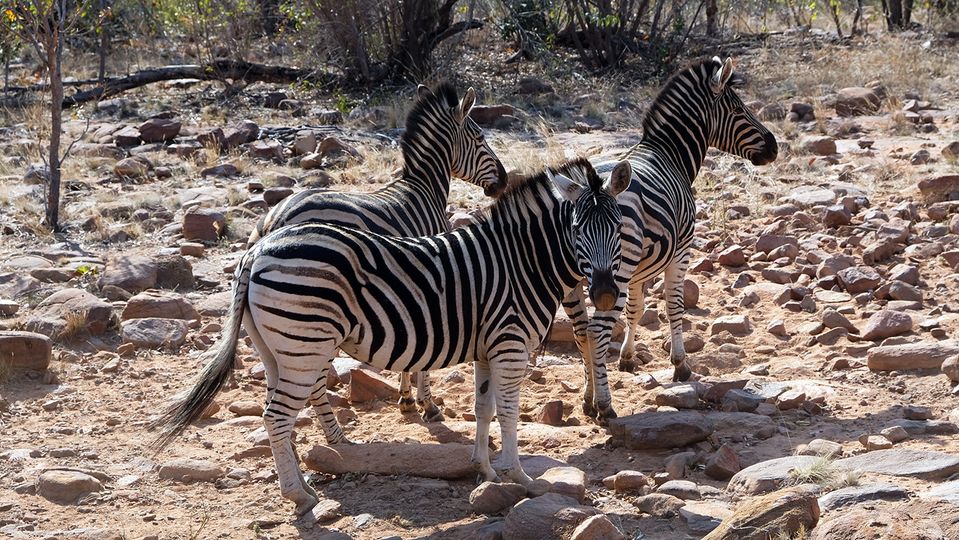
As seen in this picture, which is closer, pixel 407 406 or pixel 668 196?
pixel 407 406

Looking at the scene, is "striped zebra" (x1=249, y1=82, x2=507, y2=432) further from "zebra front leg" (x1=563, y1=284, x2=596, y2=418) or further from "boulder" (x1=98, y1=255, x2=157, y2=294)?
"boulder" (x1=98, y1=255, x2=157, y2=294)

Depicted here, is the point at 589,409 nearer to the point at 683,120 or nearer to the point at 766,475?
the point at 766,475

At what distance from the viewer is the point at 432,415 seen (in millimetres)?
7504

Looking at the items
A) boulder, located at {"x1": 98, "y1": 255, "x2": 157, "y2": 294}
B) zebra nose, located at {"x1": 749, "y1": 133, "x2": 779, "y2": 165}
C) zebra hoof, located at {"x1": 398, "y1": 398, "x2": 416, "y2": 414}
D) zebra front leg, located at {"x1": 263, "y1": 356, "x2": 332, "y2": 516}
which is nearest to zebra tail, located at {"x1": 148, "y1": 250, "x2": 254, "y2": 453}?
zebra front leg, located at {"x1": 263, "y1": 356, "x2": 332, "y2": 516}

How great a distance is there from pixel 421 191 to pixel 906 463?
13.6ft

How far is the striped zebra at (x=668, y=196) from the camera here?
7379 millimetres

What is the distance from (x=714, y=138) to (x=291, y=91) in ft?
36.7

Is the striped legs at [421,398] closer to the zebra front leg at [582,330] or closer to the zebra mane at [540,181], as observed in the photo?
the zebra front leg at [582,330]

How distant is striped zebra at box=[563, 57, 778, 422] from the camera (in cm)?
738

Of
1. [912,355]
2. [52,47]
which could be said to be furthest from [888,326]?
[52,47]

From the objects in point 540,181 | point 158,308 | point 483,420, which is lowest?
point 483,420

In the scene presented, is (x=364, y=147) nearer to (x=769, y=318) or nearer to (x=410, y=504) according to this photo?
(x=769, y=318)

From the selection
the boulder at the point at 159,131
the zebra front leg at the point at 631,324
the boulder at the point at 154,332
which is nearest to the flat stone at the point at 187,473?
the boulder at the point at 154,332

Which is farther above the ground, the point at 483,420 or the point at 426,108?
the point at 426,108
